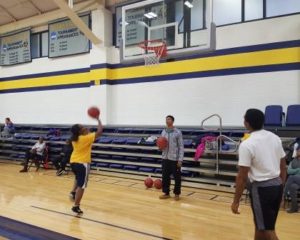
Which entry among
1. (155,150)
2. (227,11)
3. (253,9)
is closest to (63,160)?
(155,150)

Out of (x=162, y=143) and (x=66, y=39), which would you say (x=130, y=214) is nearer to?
(x=162, y=143)

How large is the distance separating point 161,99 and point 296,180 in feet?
14.2

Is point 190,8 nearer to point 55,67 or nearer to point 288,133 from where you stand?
point 288,133

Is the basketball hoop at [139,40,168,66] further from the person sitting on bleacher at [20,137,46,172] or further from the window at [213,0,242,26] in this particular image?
the person sitting on bleacher at [20,137,46,172]

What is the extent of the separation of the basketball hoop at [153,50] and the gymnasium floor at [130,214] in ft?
8.95

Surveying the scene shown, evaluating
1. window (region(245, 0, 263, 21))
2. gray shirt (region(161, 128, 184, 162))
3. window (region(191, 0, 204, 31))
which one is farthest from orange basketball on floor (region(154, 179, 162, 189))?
window (region(245, 0, 263, 21))

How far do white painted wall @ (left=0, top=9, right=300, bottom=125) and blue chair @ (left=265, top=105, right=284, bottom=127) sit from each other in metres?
0.31

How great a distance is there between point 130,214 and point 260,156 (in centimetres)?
303

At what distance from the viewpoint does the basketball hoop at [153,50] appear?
7312mm

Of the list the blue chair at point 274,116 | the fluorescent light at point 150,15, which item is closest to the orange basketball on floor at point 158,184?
the blue chair at point 274,116

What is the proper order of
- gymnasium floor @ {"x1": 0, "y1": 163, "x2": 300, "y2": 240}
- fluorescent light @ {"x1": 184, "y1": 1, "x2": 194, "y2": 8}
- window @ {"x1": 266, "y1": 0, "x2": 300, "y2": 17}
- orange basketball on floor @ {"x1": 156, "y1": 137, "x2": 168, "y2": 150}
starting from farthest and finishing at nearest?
fluorescent light @ {"x1": 184, "y1": 1, "x2": 194, "y2": 8}, window @ {"x1": 266, "y1": 0, "x2": 300, "y2": 17}, orange basketball on floor @ {"x1": 156, "y1": 137, "x2": 168, "y2": 150}, gymnasium floor @ {"x1": 0, "y1": 163, "x2": 300, "y2": 240}

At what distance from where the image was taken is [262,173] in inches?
101

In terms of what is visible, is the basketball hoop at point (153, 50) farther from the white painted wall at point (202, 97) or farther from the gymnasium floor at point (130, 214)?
the gymnasium floor at point (130, 214)

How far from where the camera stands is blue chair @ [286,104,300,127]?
6.48 metres
